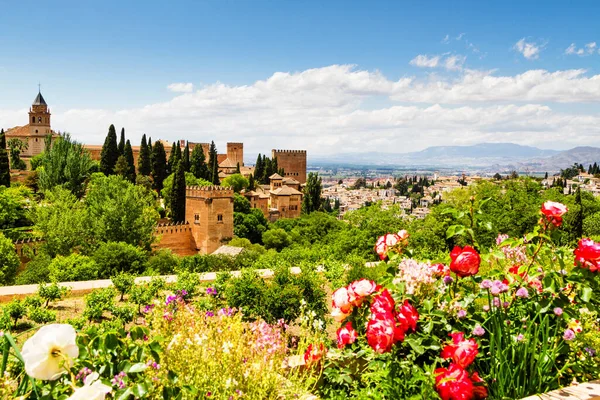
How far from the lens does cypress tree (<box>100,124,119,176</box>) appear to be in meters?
44.6

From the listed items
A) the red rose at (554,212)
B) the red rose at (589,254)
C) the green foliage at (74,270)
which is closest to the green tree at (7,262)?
the green foliage at (74,270)

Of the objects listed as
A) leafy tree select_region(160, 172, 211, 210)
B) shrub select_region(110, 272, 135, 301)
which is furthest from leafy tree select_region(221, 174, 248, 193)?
shrub select_region(110, 272, 135, 301)

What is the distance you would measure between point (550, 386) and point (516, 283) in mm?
632

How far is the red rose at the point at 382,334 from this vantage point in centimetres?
262

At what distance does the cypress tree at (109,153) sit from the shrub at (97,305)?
3961 cm

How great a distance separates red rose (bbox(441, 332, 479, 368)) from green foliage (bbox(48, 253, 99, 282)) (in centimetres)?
1120

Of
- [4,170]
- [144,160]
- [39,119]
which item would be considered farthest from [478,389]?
[39,119]

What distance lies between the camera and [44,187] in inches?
1453

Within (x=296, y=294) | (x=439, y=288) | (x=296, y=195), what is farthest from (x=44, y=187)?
(x=439, y=288)

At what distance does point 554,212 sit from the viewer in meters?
3.02

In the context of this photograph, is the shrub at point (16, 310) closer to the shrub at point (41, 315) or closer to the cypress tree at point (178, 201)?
the shrub at point (41, 315)

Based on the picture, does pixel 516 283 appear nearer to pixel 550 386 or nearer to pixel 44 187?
pixel 550 386

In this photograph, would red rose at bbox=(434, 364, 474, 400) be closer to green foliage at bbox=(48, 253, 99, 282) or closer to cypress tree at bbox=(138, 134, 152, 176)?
green foliage at bbox=(48, 253, 99, 282)

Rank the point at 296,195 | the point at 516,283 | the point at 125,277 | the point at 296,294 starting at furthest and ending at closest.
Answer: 1. the point at 296,195
2. the point at 125,277
3. the point at 296,294
4. the point at 516,283
